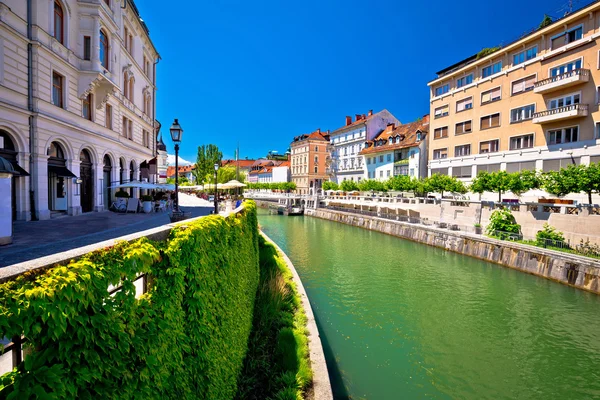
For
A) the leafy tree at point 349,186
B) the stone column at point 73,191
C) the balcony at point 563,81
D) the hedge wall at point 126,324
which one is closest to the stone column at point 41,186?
the stone column at point 73,191

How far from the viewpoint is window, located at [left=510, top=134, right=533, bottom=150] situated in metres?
28.7

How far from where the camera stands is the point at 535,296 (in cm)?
1402

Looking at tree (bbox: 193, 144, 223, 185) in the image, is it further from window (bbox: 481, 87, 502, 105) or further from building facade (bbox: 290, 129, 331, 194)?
window (bbox: 481, 87, 502, 105)

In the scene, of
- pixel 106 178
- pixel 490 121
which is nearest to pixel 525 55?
pixel 490 121

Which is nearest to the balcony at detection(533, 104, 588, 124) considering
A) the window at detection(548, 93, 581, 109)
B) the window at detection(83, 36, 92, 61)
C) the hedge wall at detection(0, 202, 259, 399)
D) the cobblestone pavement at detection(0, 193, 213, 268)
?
the window at detection(548, 93, 581, 109)

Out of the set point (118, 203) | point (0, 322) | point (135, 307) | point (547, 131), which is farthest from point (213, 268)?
Answer: point (547, 131)

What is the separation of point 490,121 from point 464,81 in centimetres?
672

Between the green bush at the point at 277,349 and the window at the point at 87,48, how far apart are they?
1766 centimetres

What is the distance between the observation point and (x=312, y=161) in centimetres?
7738

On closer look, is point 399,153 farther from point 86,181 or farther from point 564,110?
point 86,181

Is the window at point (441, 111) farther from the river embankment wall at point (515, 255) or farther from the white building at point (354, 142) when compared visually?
the white building at point (354, 142)

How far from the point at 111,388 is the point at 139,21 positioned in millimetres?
32391

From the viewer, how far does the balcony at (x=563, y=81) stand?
24.0 m

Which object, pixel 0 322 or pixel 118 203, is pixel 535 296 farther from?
pixel 118 203
